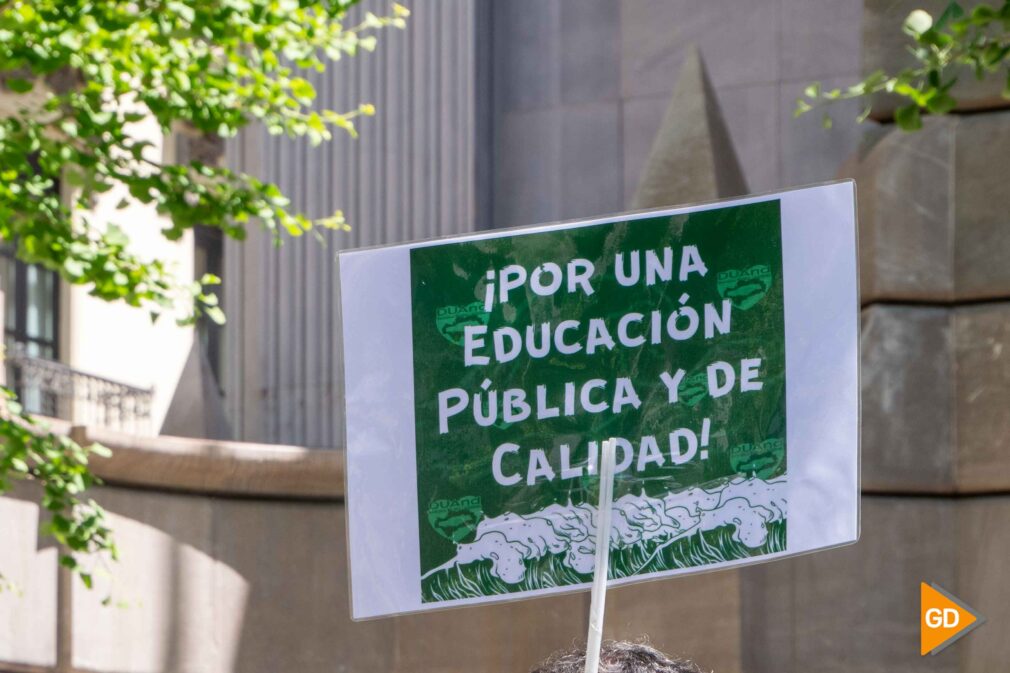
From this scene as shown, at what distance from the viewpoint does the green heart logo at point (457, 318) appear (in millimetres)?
4281

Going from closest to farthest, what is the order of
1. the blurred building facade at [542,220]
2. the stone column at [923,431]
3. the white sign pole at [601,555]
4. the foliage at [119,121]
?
1. the white sign pole at [601,555]
2. the foliage at [119,121]
3. the stone column at [923,431]
4. the blurred building facade at [542,220]

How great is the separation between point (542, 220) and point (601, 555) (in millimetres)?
10254

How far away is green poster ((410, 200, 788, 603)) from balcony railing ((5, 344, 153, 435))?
12.7 metres

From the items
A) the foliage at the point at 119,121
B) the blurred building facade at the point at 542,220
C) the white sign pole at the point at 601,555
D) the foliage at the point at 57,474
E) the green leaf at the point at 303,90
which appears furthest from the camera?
the blurred building facade at the point at 542,220

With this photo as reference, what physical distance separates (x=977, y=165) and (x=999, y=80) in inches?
20.7

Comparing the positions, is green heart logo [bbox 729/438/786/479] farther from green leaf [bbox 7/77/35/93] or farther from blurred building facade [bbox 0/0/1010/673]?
blurred building facade [bbox 0/0/1010/673]

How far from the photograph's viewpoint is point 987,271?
10.4 m

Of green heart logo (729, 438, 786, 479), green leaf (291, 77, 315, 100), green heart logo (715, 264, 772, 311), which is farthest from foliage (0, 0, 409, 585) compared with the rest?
green heart logo (729, 438, 786, 479)

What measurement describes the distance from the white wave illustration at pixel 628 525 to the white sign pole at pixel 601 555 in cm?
10

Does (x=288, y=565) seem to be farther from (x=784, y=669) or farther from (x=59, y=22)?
(x=59, y=22)

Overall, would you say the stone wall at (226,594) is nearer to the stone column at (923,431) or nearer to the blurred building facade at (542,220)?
the blurred building facade at (542,220)

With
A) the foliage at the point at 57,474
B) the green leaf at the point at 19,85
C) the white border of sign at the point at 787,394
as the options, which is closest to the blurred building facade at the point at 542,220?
the foliage at the point at 57,474

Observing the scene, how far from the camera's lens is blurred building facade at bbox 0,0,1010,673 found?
10367 mm

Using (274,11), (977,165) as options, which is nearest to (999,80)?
(977,165)
